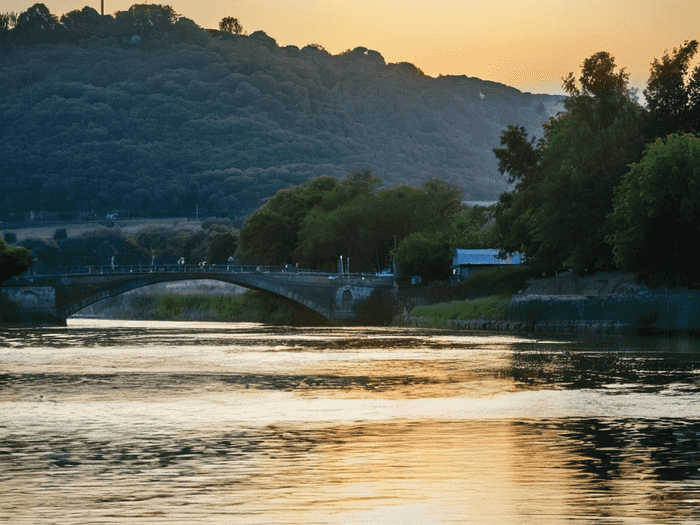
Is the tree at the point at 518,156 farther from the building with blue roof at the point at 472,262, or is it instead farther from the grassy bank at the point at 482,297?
the building with blue roof at the point at 472,262

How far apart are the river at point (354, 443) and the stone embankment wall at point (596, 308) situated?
28.5 meters

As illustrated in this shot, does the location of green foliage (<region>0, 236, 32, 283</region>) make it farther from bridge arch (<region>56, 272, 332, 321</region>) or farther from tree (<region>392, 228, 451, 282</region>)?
tree (<region>392, 228, 451, 282</region>)

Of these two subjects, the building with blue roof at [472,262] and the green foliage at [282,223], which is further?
the green foliage at [282,223]

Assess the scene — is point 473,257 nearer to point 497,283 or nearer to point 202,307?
point 497,283

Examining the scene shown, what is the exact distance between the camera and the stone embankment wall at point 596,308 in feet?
292

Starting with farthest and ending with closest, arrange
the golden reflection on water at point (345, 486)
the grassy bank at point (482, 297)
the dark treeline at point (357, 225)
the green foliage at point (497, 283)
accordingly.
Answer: the dark treeline at point (357, 225)
the green foliage at point (497, 283)
the grassy bank at point (482, 297)
the golden reflection on water at point (345, 486)

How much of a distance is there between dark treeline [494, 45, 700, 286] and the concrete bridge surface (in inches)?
1200

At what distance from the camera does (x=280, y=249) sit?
186 meters

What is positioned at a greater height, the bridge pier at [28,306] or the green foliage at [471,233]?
the green foliage at [471,233]

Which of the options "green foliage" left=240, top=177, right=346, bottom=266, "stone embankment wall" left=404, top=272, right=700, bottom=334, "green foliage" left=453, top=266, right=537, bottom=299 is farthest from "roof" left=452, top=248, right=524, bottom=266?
"green foliage" left=240, top=177, right=346, bottom=266

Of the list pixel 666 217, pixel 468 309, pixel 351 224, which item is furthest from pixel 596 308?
pixel 351 224

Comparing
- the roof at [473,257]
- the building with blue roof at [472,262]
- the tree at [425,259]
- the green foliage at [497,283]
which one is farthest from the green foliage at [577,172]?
the tree at [425,259]

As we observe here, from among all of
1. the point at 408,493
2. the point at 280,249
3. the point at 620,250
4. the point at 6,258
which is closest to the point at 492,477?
the point at 408,493

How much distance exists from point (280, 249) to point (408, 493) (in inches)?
6437
